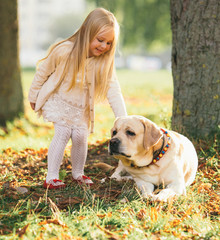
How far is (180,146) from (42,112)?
64.2 inches

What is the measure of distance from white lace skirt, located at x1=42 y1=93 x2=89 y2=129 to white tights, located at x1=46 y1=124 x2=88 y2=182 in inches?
2.8

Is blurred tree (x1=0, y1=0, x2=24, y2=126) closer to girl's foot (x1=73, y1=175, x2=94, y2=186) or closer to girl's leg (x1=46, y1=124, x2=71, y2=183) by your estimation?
girl's leg (x1=46, y1=124, x2=71, y2=183)

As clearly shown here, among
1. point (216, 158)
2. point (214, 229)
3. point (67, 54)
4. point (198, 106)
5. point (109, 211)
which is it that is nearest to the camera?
point (214, 229)

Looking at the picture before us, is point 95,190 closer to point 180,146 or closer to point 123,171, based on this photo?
point 123,171

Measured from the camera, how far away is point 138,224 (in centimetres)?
250

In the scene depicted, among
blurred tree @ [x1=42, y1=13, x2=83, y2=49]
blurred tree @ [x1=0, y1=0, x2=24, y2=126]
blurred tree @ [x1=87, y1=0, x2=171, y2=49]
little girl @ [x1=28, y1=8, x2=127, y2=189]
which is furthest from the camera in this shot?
blurred tree @ [x1=42, y1=13, x2=83, y2=49]

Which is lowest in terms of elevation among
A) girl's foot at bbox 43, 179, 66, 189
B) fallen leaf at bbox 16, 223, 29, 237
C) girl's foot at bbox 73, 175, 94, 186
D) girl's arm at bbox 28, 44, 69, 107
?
girl's foot at bbox 73, 175, 94, 186

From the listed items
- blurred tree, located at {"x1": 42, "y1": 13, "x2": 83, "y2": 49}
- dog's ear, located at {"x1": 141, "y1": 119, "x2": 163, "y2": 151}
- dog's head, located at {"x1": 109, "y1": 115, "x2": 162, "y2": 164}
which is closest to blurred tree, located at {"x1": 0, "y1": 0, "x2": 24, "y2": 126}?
dog's head, located at {"x1": 109, "y1": 115, "x2": 162, "y2": 164}

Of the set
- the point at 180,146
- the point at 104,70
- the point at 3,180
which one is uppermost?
the point at 104,70

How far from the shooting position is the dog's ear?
3.10 metres

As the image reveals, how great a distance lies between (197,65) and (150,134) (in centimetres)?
193

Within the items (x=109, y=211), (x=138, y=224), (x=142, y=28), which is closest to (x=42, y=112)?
(x=109, y=211)

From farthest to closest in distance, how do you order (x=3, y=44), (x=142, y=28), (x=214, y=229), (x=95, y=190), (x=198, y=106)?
(x=142, y=28), (x=3, y=44), (x=198, y=106), (x=95, y=190), (x=214, y=229)

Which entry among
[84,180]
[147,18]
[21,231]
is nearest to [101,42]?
[84,180]
